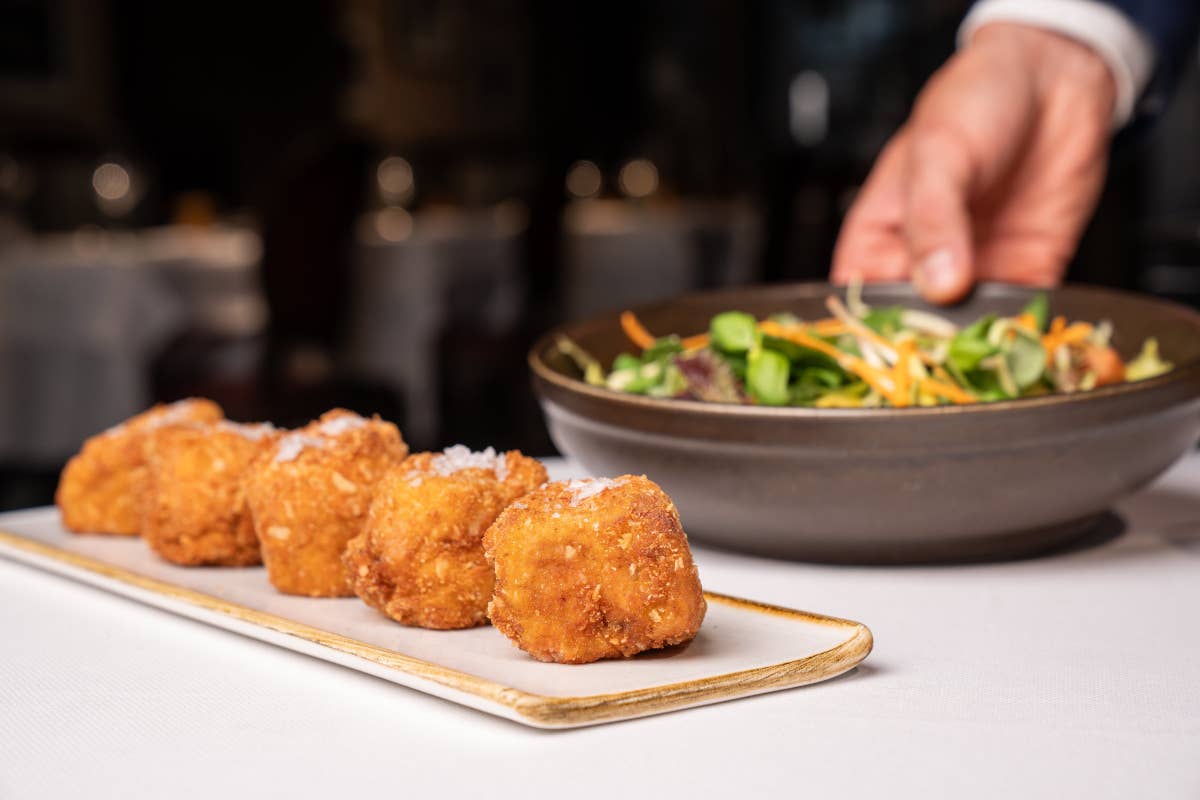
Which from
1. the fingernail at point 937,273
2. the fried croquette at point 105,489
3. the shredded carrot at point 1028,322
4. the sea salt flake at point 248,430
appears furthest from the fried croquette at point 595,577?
the fingernail at point 937,273

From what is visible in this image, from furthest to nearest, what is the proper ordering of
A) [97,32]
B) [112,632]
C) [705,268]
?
[97,32] → [705,268] → [112,632]

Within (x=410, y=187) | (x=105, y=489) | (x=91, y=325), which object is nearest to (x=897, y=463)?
(x=105, y=489)

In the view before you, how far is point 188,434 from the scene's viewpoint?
1172 millimetres

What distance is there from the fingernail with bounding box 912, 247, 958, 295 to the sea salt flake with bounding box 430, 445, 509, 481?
0.66 meters

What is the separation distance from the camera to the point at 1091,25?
1.82 meters

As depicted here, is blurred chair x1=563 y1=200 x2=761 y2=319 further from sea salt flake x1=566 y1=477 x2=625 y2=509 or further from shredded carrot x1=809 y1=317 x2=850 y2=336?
sea salt flake x1=566 y1=477 x2=625 y2=509

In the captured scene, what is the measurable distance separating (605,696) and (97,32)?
26.1 feet

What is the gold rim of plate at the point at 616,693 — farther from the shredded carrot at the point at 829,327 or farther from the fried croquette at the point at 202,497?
the shredded carrot at the point at 829,327

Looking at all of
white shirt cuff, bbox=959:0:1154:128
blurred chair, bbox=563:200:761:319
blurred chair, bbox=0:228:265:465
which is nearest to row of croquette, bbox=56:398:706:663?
white shirt cuff, bbox=959:0:1154:128

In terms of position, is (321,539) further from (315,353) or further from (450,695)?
(315,353)

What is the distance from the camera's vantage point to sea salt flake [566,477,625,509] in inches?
34.0

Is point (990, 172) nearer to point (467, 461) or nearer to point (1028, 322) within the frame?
point (1028, 322)

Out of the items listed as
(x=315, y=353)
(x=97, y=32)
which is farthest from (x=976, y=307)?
(x=97, y=32)

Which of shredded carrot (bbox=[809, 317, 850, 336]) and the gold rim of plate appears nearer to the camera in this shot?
the gold rim of plate
